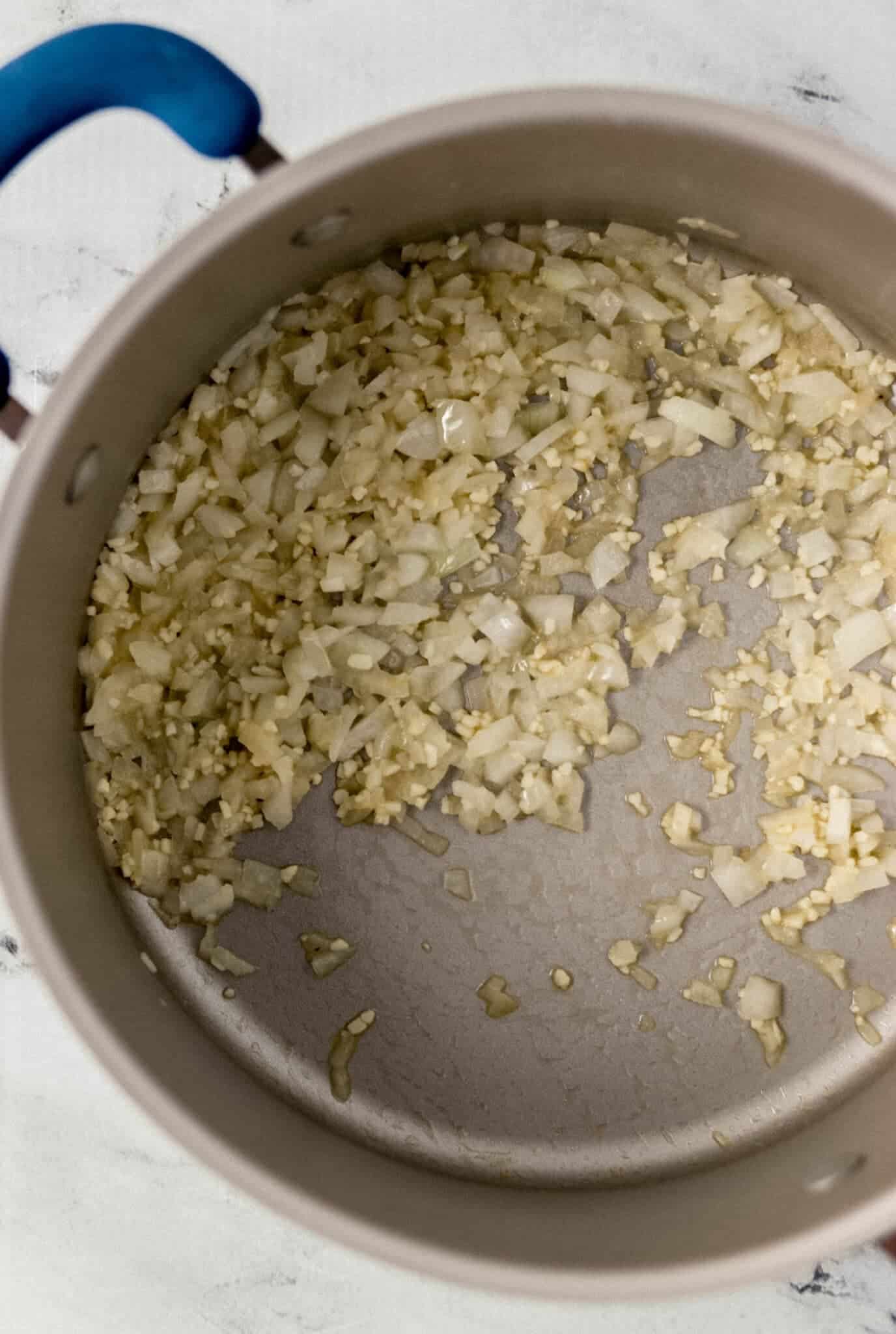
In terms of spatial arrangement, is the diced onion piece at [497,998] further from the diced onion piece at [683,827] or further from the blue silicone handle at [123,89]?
the blue silicone handle at [123,89]

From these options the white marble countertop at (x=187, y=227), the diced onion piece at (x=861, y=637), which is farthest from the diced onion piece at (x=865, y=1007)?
the diced onion piece at (x=861, y=637)

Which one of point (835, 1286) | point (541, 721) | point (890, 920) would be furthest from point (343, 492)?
point (835, 1286)

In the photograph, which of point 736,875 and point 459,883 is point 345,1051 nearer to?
point 459,883

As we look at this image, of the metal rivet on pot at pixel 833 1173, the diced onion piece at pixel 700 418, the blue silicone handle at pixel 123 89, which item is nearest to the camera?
the blue silicone handle at pixel 123 89

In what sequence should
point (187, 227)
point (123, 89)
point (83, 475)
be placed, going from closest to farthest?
point (123, 89)
point (83, 475)
point (187, 227)

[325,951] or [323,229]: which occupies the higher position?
[323,229]

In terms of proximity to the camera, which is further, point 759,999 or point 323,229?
point 759,999

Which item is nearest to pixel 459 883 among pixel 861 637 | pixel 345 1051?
pixel 345 1051
